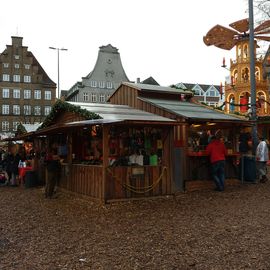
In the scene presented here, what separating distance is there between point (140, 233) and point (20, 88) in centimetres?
6571

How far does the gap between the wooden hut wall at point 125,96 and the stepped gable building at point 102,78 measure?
4271 cm

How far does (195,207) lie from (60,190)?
6258 mm

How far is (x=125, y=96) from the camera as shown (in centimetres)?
1662

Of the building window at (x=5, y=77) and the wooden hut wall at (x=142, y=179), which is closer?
the wooden hut wall at (x=142, y=179)

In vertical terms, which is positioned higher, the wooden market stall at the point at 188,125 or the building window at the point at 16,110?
the building window at the point at 16,110

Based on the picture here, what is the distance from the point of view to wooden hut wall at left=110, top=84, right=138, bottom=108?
15.8m

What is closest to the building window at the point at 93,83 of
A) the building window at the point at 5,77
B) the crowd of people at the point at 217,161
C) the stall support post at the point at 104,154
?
the building window at the point at 5,77

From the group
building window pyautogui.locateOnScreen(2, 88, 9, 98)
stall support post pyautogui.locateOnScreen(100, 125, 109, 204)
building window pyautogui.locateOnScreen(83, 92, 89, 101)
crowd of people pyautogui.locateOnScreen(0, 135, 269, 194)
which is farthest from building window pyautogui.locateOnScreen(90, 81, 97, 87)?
stall support post pyautogui.locateOnScreen(100, 125, 109, 204)

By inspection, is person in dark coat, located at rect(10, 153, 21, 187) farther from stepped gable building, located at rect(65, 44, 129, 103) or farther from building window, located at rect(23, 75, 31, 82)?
building window, located at rect(23, 75, 31, 82)

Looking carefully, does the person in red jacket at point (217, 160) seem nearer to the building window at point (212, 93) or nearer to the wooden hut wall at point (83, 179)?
the wooden hut wall at point (83, 179)

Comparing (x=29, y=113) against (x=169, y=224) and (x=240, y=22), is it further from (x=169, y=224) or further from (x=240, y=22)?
(x=169, y=224)

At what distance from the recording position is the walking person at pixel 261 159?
46.8 ft

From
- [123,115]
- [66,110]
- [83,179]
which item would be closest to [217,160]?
[123,115]

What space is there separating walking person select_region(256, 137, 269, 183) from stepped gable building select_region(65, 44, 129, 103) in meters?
47.0
